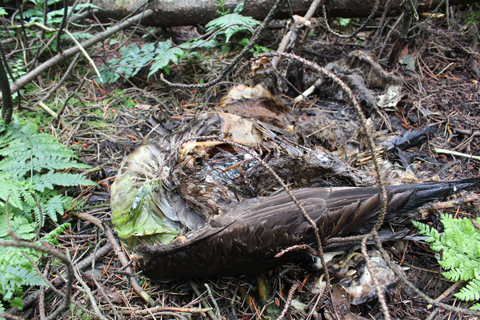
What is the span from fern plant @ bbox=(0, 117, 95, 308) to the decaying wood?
228 centimetres

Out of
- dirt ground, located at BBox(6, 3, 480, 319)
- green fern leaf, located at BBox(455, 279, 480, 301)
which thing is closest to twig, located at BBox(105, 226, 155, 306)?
dirt ground, located at BBox(6, 3, 480, 319)

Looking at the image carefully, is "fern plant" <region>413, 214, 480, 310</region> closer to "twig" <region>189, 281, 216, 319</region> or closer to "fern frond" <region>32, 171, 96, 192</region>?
"twig" <region>189, 281, 216, 319</region>

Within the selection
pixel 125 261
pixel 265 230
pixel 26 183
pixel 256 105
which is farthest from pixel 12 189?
pixel 256 105

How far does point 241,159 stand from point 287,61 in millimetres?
1753

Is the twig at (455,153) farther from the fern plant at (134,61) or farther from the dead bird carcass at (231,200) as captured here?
the fern plant at (134,61)

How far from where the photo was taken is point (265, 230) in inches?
62.4

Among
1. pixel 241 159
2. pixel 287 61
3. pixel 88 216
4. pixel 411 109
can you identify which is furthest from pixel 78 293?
pixel 411 109

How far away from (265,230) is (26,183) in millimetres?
1805

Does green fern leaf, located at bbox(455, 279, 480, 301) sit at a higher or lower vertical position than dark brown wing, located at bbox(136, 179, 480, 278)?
lower

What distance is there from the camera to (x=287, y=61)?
3211mm

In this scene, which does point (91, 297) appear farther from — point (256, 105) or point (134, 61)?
point (134, 61)

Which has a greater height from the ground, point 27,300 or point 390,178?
point 390,178

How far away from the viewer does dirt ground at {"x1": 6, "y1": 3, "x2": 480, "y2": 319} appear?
1723mm

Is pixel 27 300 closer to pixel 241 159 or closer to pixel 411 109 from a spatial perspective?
pixel 241 159
